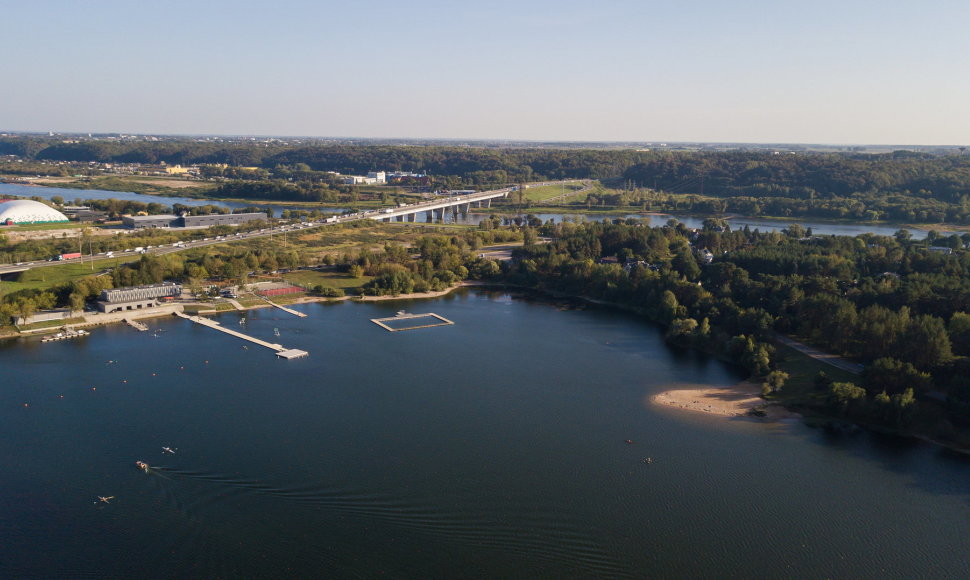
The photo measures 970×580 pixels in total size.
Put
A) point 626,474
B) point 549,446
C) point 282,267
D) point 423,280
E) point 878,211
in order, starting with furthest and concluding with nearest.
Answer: point 878,211, point 282,267, point 423,280, point 549,446, point 626,474

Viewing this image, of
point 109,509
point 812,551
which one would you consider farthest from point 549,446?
point 109,509

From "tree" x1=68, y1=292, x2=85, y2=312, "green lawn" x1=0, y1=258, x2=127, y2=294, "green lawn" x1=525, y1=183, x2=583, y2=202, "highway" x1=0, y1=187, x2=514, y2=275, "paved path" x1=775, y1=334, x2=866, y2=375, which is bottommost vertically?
"paved path" x1=775, y1=334, x2=866, y2=375

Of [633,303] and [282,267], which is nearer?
[633,303]

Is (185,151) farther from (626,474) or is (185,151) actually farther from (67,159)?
(626,474)

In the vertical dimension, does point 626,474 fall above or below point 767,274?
below

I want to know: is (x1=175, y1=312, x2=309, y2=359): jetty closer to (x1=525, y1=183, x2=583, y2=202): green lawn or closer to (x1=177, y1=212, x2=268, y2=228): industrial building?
(x1=177, y1=212, x2=268, y2=228): industrial building

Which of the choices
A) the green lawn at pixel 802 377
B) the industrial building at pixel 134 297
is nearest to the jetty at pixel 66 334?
the industrial building at pixel 134 297

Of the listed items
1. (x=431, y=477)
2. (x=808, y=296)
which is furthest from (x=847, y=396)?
(x=431, y=477)

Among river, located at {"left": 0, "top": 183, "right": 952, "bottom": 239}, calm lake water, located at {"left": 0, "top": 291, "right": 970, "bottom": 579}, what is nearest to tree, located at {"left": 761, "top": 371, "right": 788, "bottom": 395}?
calm lake water, located at {"left": 0, "top": 291, "right": 970, "bottom": 579}
